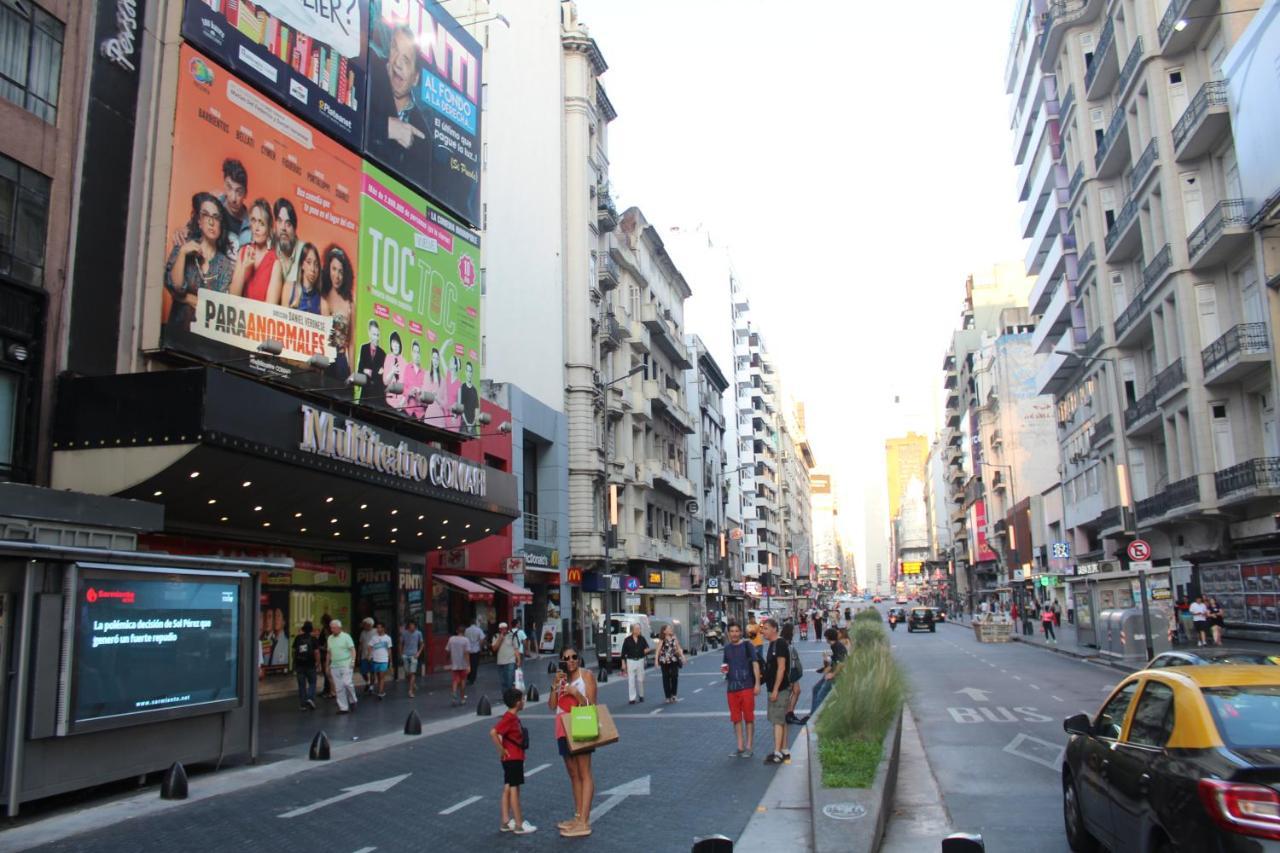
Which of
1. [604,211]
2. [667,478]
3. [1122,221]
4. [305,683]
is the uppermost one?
[604,211]

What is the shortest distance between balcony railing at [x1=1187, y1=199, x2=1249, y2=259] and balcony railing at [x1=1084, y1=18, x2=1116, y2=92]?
11.8m

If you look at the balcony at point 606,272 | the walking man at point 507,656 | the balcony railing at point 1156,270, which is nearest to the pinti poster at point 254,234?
the walking man at point 507,656

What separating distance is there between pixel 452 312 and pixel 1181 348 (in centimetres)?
2383

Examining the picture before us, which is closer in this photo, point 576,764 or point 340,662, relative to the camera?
point 576,764

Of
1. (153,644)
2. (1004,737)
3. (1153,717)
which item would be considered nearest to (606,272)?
(1004,737)

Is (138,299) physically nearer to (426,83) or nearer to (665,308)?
(426,83)

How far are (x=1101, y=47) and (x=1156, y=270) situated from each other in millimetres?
11242

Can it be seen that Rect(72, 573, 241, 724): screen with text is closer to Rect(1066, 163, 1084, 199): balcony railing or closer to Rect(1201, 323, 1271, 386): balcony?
Rect(1201, 323, 1271, 386): balcony

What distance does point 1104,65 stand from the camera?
1604 inches

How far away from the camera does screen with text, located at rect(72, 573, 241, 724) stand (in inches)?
448

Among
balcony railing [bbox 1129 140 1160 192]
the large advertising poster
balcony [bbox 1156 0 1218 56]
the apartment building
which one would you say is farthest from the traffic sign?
the large advertising poster

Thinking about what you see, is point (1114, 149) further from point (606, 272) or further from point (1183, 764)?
point (1183, 764)

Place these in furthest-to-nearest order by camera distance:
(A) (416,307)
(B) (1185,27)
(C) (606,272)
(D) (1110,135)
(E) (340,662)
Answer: (C) (606,272) < (D) (1110,135) < (B) (1185,27) < (A) (416,307) < (E) (340,662)

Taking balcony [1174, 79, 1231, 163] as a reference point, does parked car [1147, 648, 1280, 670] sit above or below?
below
